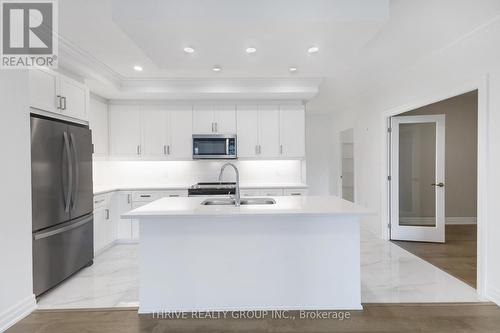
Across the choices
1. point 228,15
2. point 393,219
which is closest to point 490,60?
point 228,15

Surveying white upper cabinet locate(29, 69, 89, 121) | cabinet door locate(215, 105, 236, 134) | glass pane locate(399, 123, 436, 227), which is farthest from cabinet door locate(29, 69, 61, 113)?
glass pane locate(399, 123, 436, 227)

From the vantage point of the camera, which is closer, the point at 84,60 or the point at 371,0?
the point at 371,0

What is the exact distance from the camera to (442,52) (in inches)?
124

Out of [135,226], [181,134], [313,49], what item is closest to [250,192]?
[181,134]

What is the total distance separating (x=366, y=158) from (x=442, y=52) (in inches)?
92.1

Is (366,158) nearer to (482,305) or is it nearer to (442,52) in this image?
(442,52)

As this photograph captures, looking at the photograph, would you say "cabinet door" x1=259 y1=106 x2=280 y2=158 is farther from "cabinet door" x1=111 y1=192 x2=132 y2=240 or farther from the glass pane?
"cabinet door" x1=111 y1=192 x2=132 y2=240

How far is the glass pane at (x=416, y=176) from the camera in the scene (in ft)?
14.4

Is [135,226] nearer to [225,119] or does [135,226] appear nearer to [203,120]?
[203,120]

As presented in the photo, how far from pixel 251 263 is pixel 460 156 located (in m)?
5.60

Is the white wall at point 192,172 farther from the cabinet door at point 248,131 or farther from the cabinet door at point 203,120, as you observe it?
the cabinet door at point 203,120

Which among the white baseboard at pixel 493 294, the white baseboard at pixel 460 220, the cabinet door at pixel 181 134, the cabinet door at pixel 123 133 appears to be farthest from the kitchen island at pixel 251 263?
the white baseboard at pixel 460 220


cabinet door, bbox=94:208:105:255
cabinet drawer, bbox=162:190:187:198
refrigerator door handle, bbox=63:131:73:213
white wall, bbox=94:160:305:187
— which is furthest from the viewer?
white wall, bbox=94:160:305:187

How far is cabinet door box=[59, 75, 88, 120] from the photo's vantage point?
10.2ft
